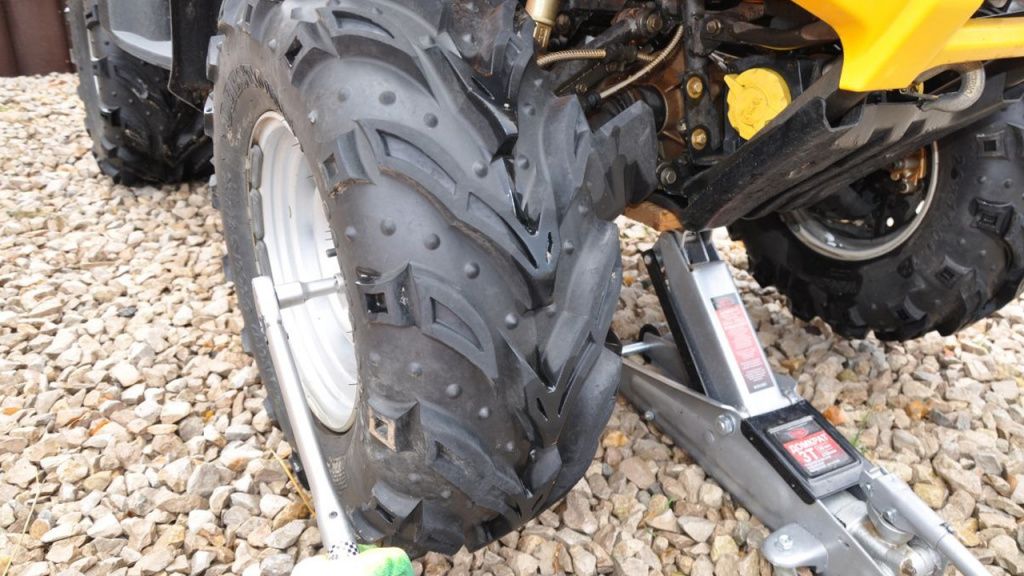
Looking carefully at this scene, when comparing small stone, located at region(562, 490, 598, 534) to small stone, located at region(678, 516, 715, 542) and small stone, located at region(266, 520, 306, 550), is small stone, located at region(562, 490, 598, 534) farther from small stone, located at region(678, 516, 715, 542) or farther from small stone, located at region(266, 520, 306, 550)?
small stone, located at region(266, 520, 306, 550)

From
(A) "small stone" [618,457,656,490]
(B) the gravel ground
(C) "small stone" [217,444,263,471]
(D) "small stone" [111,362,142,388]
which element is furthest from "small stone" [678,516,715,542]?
(D) "small stone" [111,362,142,388]

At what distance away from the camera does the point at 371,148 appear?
1.12 metres

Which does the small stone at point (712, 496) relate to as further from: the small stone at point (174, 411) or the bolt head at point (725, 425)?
the small stone at point (174, 411)

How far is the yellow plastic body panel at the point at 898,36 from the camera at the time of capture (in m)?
0.98

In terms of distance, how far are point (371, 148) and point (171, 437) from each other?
1274 mm

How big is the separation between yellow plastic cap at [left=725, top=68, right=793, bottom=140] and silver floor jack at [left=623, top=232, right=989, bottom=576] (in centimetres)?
51

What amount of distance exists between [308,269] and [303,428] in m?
0.72

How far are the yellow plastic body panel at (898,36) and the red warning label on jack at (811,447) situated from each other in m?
0.86

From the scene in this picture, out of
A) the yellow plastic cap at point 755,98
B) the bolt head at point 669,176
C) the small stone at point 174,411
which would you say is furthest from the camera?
the small stone at point 174,411

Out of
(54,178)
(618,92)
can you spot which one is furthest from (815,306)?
(54,178)

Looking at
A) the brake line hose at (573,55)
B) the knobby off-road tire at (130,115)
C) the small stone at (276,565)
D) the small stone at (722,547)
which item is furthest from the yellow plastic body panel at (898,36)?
the knobby off-road tire at (130,115)

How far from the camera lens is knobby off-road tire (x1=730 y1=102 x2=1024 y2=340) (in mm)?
1838

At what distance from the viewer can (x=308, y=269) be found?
189cm

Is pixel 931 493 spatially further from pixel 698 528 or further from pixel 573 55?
pixel 573 55
